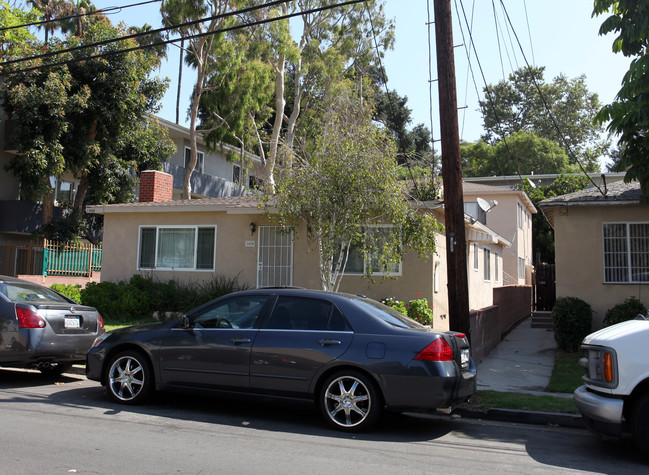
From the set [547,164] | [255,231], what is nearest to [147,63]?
[255,231]

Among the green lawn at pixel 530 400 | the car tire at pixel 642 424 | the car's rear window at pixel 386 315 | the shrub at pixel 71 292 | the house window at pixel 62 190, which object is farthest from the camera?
the house window at pixel 62 190

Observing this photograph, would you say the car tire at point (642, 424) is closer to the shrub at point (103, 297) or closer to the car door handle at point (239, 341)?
the car door handle at point (239, 341)

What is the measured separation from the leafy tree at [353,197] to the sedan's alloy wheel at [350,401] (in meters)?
5.62

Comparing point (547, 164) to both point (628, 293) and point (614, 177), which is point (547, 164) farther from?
point (628, 293)

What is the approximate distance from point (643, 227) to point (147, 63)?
19.2 m

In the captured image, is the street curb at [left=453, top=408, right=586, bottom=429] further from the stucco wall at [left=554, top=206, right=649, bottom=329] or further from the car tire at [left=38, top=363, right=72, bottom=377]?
the stucco wall at [left=554, top=206, right=649, bottom=329]

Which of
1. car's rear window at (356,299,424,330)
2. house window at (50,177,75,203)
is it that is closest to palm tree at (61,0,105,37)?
house window at (50,177,75,203)

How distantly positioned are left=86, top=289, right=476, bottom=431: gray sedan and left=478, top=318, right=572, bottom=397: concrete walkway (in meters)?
3.27

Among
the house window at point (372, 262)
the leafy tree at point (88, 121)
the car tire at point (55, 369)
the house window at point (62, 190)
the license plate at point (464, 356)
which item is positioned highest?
the leafy tree at point (88, 121)

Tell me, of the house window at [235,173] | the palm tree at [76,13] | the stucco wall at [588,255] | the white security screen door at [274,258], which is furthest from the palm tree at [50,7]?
the stucco wall at [588,255]

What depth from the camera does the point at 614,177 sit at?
103ft

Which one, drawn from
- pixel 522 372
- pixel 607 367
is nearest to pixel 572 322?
pixel 522 372

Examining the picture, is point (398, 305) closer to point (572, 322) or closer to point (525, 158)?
point (572, 322)

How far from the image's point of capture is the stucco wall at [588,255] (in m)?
12.7
